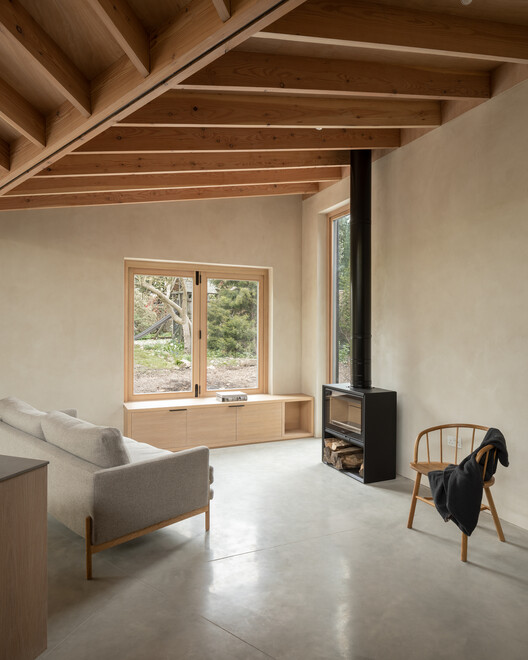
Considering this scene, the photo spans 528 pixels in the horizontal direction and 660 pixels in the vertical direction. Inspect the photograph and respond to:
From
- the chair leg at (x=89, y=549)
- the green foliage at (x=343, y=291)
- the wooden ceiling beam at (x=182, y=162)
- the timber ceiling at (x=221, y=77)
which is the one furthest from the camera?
the green foliage at (x=343, y=291)

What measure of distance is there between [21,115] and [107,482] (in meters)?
2.09

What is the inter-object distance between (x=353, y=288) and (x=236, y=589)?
9.97 ft

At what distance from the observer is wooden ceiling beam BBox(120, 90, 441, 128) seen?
3.11 meters

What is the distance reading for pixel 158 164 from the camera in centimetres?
397

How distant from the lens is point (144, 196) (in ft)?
16.9

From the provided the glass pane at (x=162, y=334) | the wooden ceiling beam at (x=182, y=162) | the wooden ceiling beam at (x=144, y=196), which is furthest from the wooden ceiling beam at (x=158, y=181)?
the glass pane at (x=162, y=334)

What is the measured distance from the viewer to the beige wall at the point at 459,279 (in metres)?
3.48

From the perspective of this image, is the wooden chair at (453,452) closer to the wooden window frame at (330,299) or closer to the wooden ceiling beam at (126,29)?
the wooden window frame at (330,299)

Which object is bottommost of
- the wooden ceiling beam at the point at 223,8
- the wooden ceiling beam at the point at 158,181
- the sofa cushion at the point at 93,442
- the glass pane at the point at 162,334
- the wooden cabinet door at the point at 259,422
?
the wooden cabinet door at the point at 259,422

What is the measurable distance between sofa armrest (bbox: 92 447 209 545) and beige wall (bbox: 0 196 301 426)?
98.9 inches

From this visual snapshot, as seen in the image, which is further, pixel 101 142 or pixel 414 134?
pixel 414 134

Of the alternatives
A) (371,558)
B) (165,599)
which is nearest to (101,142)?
(165,599)

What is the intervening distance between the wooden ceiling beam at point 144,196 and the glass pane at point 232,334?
1163 mm

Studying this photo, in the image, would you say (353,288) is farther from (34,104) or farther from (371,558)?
(34,104)
